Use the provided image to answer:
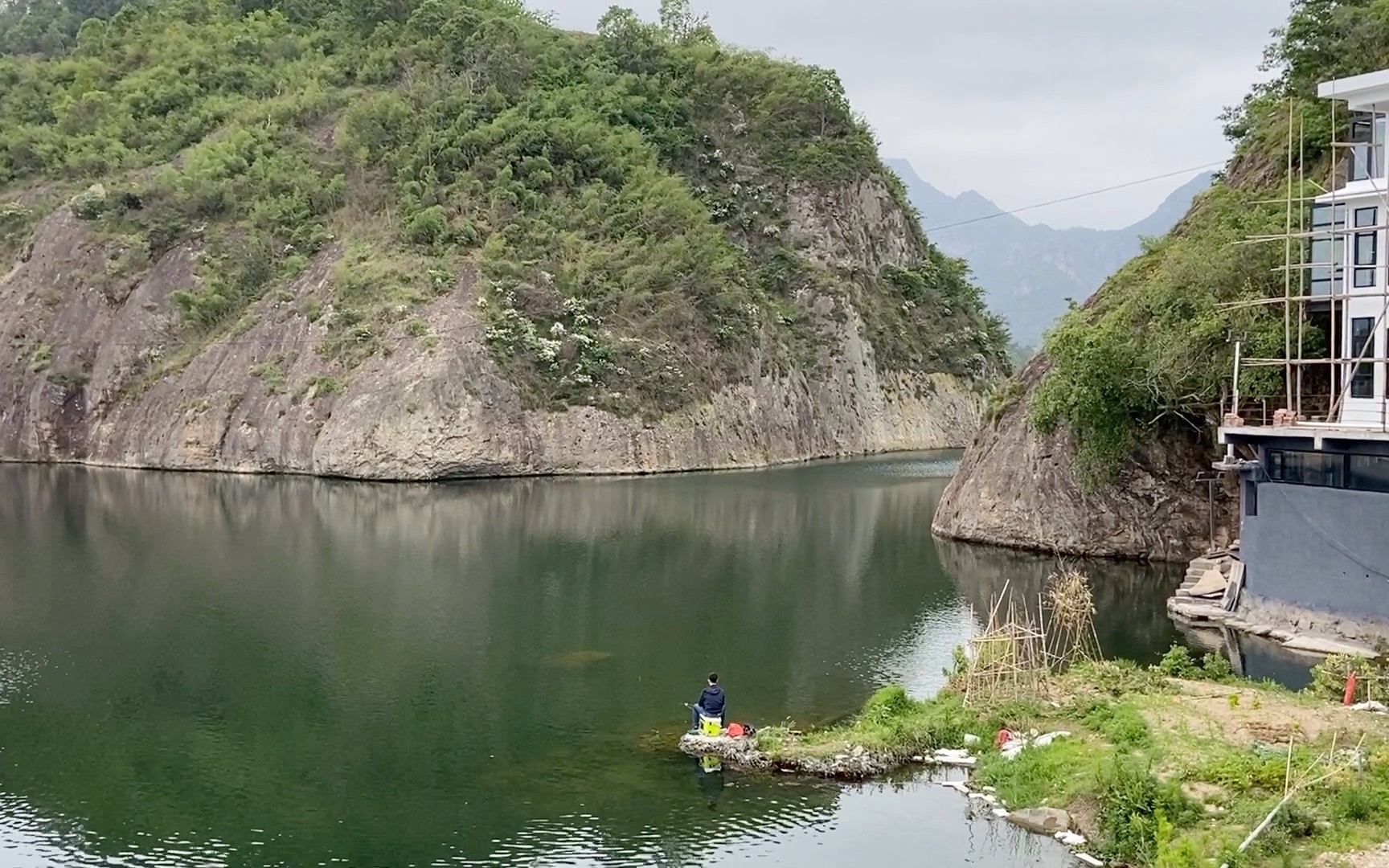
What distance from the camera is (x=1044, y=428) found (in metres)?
48.7

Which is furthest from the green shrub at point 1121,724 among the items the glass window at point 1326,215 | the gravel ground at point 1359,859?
the glass window at point 1326,215

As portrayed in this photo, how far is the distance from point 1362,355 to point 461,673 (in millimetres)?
24316

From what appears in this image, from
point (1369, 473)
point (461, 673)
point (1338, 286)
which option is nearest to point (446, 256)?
point (461, 673)

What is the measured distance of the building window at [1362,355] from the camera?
119 ft

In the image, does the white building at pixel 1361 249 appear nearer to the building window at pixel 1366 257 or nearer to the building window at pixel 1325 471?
the building window at pixel 1366 257

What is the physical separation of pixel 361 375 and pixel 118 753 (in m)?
55.3

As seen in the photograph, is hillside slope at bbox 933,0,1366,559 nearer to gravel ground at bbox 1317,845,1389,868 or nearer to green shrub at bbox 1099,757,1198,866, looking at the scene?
green shrub at bbox 1099,757,1198,866

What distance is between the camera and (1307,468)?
3638cm

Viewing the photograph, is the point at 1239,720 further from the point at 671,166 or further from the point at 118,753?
the point at 671,166

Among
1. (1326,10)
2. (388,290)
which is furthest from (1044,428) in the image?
(388,290)

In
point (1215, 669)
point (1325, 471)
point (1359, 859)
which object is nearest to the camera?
point (1359, 859)

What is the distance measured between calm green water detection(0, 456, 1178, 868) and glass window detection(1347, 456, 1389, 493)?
20.1ft

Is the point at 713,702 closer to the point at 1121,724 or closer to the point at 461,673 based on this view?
the point at 1121,724

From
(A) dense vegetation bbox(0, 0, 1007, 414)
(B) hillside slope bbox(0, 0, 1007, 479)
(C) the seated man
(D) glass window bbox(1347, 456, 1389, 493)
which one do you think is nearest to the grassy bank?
(C) the seated man
